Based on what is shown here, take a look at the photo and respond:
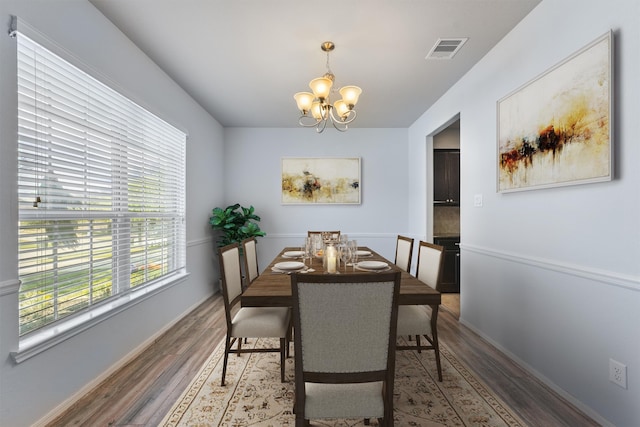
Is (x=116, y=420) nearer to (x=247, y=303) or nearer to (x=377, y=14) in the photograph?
(x=247, y=303)

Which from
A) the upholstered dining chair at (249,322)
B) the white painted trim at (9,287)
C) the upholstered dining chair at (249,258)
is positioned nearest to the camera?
the white painted trim at (9,287)

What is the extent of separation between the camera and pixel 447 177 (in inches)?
191

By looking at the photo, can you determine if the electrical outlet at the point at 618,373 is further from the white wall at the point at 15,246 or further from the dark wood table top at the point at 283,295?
the white wall at the point at 15,246

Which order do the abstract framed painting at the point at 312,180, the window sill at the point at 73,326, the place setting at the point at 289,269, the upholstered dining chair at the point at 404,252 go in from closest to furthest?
1. the window sill at the point at 73,326
2. the place setting at the point at 289,269
3. the upholstered dining chair at the point at 404,252
4. the abstract framed painting at the point at 312,180

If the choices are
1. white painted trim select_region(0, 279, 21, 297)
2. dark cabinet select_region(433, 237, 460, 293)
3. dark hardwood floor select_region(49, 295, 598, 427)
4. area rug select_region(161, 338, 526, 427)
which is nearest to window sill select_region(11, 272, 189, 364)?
white painted trim select_region(0, 279, 21, 297)

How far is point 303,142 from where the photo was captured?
5.21 metres

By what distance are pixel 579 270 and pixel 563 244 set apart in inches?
7.8

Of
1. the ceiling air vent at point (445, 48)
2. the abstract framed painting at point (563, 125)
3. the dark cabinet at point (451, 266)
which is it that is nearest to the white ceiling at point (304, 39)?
the ceiling air vent at point (445, 48)

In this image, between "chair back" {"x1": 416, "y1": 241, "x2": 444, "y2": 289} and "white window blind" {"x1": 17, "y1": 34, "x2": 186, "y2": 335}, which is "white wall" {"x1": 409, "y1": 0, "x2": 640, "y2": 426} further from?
"white window blind" {"x1": 17, "y1": 34, "x2": 186, "y2": 335}

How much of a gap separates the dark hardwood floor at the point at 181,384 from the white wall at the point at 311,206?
229cm

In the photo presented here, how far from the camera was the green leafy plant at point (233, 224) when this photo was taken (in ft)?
14.9

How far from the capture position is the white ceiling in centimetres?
217

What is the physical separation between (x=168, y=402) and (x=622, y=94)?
10.4 feet

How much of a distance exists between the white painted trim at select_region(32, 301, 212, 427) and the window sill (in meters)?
0.39
